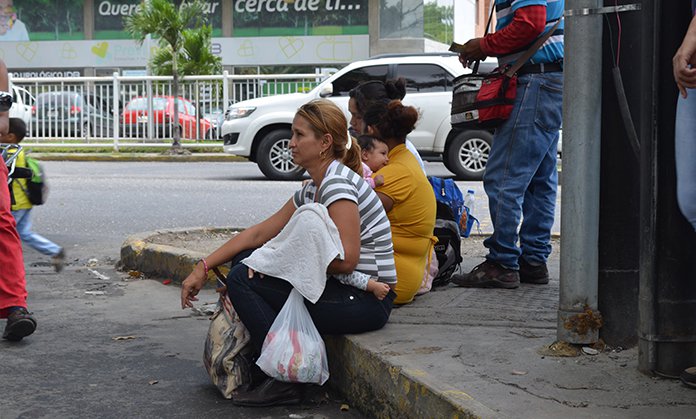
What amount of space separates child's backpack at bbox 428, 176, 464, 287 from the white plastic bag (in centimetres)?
158

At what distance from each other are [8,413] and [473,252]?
3.94 metres

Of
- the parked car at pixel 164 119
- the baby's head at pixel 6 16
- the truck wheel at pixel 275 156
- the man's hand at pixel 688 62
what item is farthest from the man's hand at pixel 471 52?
the baby's head at pixel 6 16

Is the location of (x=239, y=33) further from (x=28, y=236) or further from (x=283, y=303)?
(x=283, y=303)

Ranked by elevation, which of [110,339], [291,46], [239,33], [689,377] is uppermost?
[239,33]

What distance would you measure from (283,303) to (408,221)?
1061 mm

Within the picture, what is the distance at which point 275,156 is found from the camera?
13984 millimetres

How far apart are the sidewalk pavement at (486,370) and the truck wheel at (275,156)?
9.10m

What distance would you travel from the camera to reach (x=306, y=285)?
3.80 metres

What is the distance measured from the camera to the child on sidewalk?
21.1 ft

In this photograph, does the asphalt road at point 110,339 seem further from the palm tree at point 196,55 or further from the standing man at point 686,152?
the palm tree at point 196,55

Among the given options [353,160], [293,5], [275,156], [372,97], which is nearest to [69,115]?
[275,156]

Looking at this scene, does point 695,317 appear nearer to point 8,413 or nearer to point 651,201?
point 651,201

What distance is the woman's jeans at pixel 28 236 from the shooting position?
21.1 ft

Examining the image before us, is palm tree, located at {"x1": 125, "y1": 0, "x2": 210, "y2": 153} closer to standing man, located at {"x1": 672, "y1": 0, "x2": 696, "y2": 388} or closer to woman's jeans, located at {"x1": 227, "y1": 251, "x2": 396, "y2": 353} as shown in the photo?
woman's jeans, located at {"x1": 227, "y1": 251, "x2": 396, "y2": 353}
